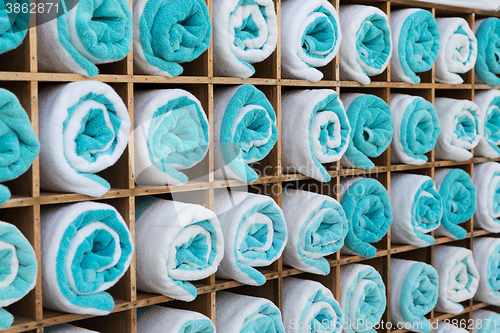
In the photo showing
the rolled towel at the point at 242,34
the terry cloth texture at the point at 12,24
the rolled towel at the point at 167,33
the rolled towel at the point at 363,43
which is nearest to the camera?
the terry cloth texture at the point at 12,24

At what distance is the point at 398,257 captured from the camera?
2.37m

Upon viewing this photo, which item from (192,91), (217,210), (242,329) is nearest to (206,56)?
(192,91)

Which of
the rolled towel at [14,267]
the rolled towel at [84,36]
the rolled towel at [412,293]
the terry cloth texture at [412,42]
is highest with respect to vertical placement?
the terry cloth texture at [412,42]

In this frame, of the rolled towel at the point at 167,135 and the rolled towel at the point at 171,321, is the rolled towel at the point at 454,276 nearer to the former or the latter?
the rolled towel at the point at 171,321

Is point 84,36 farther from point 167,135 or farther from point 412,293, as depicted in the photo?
point 412,293

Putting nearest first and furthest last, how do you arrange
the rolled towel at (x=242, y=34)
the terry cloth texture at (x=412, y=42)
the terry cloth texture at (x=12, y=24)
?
1. the terry cloth texture at (x=12, y=24)
2. the rolled towel at (x=242, y=34)
3. the terry cloth texture at (x=412, y=42)

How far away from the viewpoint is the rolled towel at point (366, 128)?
6.47ft

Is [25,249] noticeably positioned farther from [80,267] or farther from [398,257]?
[398,257]

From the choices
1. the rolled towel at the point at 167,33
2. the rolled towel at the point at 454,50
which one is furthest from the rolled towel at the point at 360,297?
the rolled towel at the point at 167,33

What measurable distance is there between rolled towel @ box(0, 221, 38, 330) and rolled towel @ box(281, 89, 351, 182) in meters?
0.85

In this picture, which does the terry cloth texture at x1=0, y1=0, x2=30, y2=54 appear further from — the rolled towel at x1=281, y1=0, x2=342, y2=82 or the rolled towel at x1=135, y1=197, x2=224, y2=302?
the rolled towel at x1=281, y1=0, x2=342, y2=82

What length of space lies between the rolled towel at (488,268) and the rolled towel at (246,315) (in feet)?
3.60

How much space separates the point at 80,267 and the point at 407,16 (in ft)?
4.60

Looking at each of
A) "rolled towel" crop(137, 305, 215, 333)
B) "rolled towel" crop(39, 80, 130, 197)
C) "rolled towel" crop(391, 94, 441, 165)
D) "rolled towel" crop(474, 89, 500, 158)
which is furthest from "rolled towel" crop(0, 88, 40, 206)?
"rolled towel" crop(474, 89, 500, 158)
